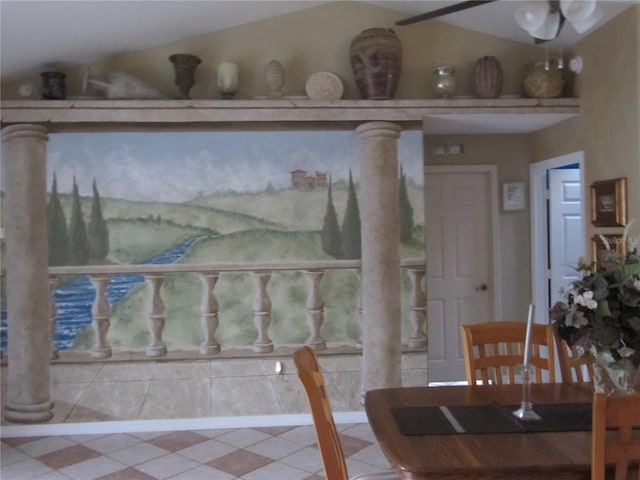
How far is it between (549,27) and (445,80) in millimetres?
1895

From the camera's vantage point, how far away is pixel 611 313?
1.82 meters

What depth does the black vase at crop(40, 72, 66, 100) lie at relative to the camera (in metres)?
3.88

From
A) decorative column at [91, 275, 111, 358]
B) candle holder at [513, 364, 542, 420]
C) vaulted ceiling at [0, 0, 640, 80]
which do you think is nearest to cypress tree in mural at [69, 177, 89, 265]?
decorative column at [91, 275, 111, 358]

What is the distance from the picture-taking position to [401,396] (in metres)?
2.27

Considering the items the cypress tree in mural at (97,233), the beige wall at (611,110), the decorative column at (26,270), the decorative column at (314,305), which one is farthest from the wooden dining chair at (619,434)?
the decorative column at (26,270)

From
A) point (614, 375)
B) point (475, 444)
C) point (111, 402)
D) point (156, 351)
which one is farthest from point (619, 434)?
point (111, 402)

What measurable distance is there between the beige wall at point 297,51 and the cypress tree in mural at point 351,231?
30.4 inches

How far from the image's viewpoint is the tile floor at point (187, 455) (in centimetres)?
330

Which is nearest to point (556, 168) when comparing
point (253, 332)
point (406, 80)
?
point (406, 80)

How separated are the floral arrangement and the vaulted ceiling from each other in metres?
2.29

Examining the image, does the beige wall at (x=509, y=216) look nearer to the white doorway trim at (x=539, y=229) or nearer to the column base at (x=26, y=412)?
the white doorway trim at (x=539, y=229)

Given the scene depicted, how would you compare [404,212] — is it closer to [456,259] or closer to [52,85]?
[456,259]

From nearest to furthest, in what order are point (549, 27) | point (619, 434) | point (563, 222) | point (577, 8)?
point (619, 434) < point (577, 8) < point (549, 27) < point (563, 222)

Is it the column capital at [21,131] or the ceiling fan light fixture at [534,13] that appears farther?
the column capital at [21,131]
